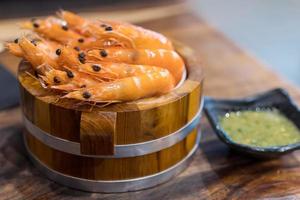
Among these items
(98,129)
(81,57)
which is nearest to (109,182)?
(98,129)

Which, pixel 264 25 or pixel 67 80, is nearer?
pixel 67 80

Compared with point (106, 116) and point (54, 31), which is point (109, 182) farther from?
point (54, 31)

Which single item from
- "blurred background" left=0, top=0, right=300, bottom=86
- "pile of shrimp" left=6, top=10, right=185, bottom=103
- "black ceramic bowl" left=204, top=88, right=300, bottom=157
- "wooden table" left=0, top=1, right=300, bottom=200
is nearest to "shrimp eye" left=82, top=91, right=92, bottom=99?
"pile of shrimp" left=6, top=10, right=185, bottom=103

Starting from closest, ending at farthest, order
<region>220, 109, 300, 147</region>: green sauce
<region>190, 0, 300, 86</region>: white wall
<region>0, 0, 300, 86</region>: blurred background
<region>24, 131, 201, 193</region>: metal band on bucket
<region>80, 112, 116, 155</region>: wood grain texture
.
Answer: <region>80, 112, 116, 155</region>: wood grain texture → <region>24, 131, 201, 193</region>: metal band on bucket → <region>220, 109, 300, 147</region>: green sauce → <region>0, 0, 300, 86</region>: blurred background → <region>190, 0, 300, 86</region>: white wall

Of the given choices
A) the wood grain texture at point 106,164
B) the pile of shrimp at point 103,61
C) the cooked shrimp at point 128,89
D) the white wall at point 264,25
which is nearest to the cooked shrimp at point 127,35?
the pile of shrimp at point 103,61

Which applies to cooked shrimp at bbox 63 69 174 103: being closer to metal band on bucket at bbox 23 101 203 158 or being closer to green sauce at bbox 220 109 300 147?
metal band on bucket at bbox 23 101 203 158

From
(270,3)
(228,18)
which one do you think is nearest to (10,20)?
(228,18)

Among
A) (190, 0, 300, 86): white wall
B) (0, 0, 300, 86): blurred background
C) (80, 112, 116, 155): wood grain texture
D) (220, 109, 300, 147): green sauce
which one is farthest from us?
(190, 0, 300, 86): white wall
